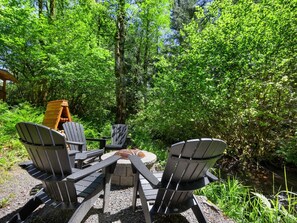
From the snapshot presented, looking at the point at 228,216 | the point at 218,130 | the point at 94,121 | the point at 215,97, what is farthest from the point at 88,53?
the point at 228,216

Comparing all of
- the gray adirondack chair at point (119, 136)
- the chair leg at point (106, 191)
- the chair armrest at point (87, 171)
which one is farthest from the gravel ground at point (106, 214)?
the gray adirondack chair at point (119, 136)

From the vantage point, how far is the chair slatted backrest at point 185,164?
5.38 ft

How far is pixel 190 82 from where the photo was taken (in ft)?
16.5

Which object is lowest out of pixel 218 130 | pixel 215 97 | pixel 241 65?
pixel 218 130

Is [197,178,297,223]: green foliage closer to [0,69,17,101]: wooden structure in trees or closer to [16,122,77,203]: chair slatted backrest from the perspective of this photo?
[16,122,77,203]: chair slatted backrest

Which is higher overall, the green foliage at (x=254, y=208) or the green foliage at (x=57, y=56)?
the green foliage at (x=57, y=56)

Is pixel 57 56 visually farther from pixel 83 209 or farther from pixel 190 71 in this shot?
pixel 83 209

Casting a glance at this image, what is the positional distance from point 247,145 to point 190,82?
2.20 meters

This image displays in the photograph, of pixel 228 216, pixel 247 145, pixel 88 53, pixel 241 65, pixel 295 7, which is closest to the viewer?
pixel 228 216

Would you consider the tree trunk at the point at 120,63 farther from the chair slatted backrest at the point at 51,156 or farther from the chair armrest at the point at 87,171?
the chair slatted backrest at the point at 51,156

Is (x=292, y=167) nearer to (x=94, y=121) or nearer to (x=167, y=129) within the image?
(x=167, y=129)

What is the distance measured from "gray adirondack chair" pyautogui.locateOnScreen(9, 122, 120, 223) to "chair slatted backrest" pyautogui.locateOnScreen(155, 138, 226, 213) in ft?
2.12

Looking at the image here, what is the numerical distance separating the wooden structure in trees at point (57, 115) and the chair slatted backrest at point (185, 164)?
11.4 feet

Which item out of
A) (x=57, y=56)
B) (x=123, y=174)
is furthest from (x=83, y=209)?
(x=57, y=56)
